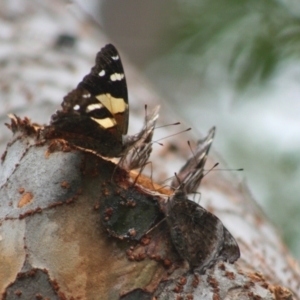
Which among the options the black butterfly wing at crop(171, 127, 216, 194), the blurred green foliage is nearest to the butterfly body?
the black butterfly wing at crop(171, 127, 216, 194)

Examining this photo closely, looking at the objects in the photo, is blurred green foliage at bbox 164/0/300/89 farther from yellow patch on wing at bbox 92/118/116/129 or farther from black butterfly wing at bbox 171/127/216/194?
yellow patch on wing at bbox 92/118/116/129

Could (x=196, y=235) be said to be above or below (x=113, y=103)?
below

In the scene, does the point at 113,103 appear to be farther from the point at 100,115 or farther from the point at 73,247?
the point at 73,247

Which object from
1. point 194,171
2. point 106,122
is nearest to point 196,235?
point 194,171

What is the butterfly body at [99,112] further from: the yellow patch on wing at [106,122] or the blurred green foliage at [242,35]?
the blurred green foliage at [242,35]

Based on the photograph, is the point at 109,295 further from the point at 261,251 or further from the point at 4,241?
the point at 261,251

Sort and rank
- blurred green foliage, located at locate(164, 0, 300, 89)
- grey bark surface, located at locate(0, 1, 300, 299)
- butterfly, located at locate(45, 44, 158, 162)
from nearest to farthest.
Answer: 1. grey bark surface, located at locate(0, 1, 300, 299)
2. butterfly, located at locate(45, 44, 158, 162)
3. blurred green foliage, located at locate(164, 0, 300, 89)

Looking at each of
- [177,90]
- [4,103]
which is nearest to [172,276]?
[4,103]
